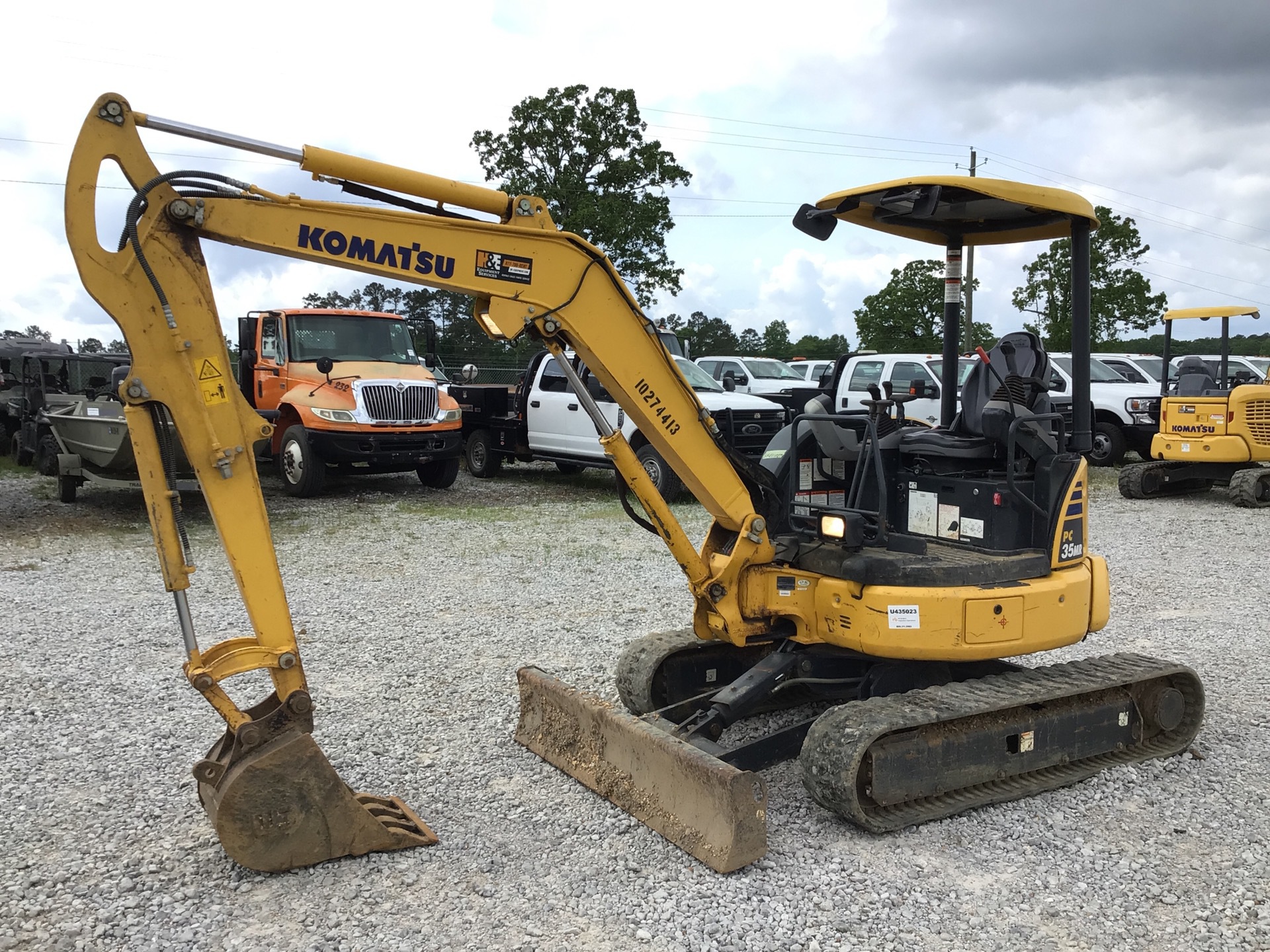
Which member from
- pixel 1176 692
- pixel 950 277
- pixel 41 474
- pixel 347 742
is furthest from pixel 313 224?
pixel 41 474

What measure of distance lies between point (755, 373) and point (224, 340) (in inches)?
794

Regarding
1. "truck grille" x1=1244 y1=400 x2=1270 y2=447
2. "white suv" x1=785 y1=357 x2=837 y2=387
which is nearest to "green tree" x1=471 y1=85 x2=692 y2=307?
"white suv" x1=785 y1=357 x2=837 y2=387

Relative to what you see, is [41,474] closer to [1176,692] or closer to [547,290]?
[547,290]

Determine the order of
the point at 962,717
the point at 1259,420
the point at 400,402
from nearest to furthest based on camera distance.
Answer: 1. the point at 962,717
2. the point at 1259,420
3. the point at 400,402

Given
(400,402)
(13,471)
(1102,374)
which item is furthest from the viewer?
(1102,374)

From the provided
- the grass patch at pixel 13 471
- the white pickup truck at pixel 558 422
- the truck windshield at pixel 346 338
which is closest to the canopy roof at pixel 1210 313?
the white pickup truck at pixel 558 422

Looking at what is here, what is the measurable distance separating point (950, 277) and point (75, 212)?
4175 mm

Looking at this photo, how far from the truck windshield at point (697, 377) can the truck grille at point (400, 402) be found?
3461 mm

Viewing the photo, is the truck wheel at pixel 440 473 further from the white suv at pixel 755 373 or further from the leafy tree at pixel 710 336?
the leafy tree at pixel 710 336

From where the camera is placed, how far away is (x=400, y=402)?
14.5 metres

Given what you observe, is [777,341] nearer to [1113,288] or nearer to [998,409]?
[1113,288]

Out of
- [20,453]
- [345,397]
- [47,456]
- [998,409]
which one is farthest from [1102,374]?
[20,453]

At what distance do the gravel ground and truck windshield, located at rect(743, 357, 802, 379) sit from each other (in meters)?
15.2

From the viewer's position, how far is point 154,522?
4.11 metres
